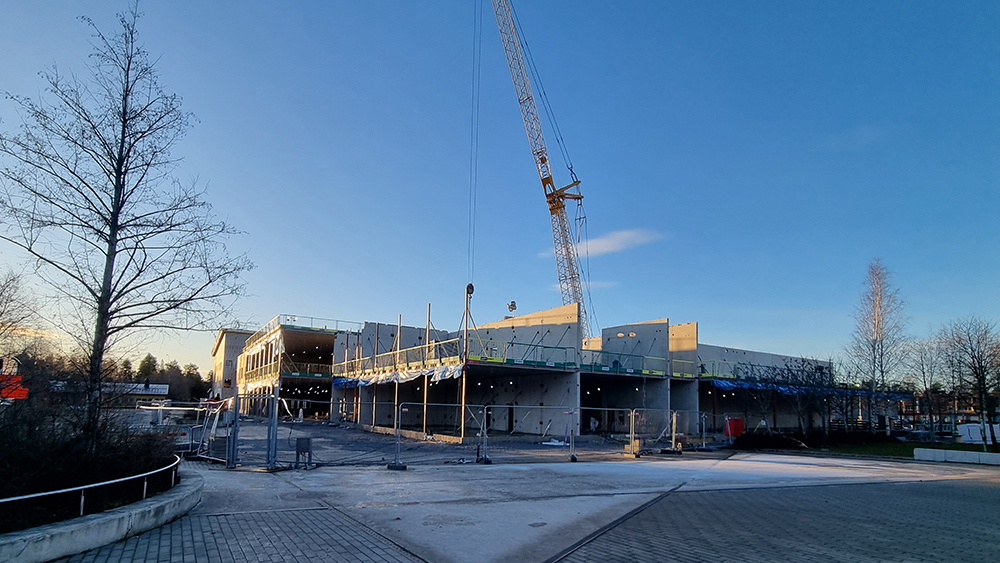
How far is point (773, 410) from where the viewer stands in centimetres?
4609

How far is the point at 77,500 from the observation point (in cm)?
746

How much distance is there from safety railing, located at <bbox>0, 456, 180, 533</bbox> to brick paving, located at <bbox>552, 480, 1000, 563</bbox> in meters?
5.88

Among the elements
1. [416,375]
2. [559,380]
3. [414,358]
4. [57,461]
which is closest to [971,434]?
[559,380]

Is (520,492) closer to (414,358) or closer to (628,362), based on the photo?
(414,358)

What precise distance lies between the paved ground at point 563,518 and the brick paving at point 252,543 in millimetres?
24

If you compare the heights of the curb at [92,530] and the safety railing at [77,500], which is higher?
the safety railing at [77,500]

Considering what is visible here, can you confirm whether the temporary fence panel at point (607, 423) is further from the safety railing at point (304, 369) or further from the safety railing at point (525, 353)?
the safety railing at point (304, 369)

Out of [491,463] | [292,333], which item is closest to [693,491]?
[491,463]

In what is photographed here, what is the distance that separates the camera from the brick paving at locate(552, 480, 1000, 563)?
7.61 metres

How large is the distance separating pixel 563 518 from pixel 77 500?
6.72m

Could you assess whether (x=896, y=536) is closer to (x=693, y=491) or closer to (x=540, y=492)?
(x=693, y=491)

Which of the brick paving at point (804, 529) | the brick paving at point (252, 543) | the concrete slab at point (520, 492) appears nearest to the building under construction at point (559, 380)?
the concrete slab at point (520, 492)

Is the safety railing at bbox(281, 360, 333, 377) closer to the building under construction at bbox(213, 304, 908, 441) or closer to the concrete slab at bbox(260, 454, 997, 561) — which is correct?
the building under construction at bbox(213, 304, 908, 441)

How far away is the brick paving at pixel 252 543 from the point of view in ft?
22.2
